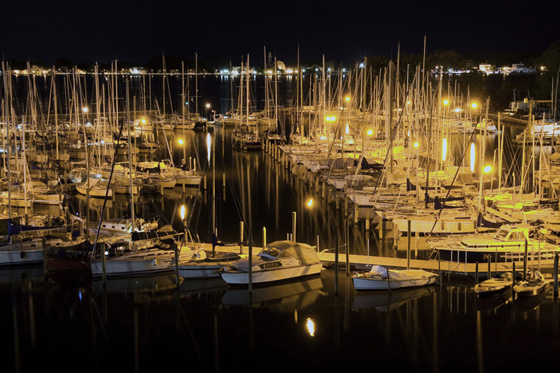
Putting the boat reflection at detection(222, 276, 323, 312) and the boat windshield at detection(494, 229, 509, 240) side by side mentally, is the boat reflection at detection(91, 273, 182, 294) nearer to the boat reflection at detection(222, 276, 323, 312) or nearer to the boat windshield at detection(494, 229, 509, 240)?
the boat reflection at detection(222, 276, 323, 312)

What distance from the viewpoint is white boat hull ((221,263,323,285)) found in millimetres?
26859

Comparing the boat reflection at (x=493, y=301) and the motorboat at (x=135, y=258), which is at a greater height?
the motorboat at (x=135, y=258)

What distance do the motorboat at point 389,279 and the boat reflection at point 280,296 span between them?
1579mm

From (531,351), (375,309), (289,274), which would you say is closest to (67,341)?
(289,274)

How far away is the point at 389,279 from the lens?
86.7ft

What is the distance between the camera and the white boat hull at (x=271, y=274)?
26.9 meters

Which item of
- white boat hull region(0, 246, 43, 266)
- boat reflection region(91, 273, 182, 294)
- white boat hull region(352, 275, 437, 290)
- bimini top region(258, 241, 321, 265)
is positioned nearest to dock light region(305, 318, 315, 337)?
white boat hull region(352, 275, 437, 290)

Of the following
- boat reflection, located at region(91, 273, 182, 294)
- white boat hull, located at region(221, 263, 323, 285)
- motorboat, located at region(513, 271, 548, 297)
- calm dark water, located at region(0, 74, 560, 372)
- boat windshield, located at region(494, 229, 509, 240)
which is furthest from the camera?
boat windshield, located at region(494, 229, 509, 240)

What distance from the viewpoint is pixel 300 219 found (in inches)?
1523

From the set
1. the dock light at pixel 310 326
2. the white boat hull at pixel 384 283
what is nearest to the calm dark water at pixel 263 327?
the dock light at pixel 310 326

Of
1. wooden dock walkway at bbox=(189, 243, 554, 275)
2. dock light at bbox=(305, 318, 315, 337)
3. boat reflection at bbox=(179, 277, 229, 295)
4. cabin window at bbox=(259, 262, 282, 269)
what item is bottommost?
dock light at bbox=(305, 318, 315, 337)

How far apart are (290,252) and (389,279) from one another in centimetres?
372

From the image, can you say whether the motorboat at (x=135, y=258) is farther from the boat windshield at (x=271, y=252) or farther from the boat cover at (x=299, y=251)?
the boat cover at (x=299, y=251)

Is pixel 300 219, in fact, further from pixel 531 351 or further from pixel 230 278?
pixel 531 351
